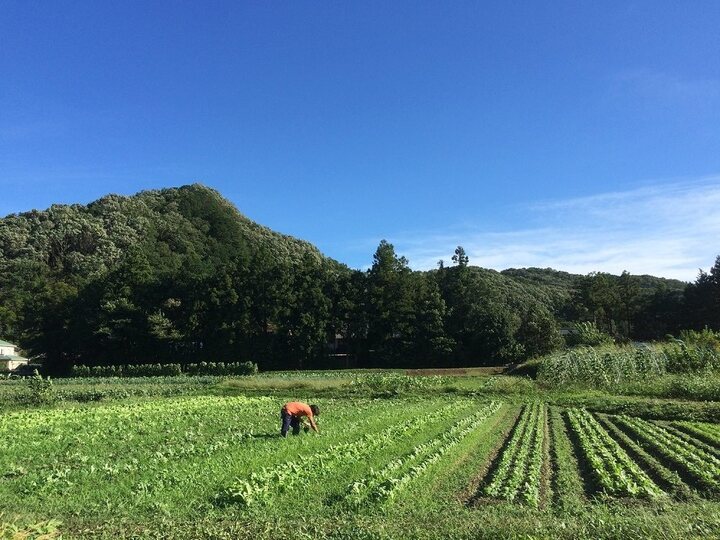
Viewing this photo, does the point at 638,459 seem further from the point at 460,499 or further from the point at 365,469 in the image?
the point at 365,469

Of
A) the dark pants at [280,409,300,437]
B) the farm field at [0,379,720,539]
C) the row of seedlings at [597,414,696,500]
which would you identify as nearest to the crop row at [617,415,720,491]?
the farm field at [0,379,720,539]

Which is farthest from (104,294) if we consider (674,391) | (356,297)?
(674,391)

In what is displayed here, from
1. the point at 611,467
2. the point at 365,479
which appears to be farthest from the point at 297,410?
the point at 611,467

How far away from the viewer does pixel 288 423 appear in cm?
1599

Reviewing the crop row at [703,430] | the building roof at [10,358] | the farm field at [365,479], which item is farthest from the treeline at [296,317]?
the farm field at [365,479]

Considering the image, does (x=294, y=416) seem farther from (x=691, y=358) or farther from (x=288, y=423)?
(x=691, y=358)

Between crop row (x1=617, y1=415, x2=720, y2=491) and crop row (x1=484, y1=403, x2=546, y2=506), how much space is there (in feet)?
10.2

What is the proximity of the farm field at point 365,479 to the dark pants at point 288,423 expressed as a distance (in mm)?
290

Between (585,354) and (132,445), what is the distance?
102 feet

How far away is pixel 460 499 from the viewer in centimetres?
1016

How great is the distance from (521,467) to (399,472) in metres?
2.95

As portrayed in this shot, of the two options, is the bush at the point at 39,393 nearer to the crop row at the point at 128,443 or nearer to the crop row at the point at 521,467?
the crop row at the point at 128,443

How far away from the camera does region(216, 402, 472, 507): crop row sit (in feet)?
31.9

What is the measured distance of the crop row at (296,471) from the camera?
9734 mm
